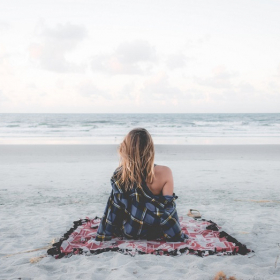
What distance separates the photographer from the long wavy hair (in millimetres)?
3303

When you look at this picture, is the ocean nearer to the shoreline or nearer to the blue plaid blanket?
the shoreline

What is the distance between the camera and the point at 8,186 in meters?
6.84

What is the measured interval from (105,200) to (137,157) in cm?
265

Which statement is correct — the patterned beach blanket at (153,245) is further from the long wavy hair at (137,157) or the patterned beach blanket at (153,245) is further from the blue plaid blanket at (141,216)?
the long wavy hair at (137,157)

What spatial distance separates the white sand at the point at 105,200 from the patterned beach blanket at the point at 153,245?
0.10 metres

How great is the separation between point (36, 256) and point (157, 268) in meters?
1.27

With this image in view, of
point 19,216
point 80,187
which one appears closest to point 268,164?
point 80,187

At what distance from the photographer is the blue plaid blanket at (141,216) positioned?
3383 millimetres

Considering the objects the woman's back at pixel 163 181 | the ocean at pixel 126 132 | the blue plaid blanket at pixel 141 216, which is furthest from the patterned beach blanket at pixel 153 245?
the ocean at pixel 126 132

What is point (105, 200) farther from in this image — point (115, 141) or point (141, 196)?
point (115, 141)

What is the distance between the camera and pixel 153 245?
3.39 metres

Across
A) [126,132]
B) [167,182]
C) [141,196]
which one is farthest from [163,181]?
[126,132]

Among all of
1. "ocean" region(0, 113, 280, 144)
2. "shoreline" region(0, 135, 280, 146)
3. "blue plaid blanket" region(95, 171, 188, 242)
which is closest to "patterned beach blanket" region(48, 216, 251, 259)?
"blue plaid blanket" region(95, 171, 188, 242)

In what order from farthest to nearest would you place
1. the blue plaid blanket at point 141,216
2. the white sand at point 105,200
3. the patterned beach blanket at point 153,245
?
the blue plaid blanket at point 141,216 < the patterned beach blanket at point 153,245 < the white sand at point 105,200
